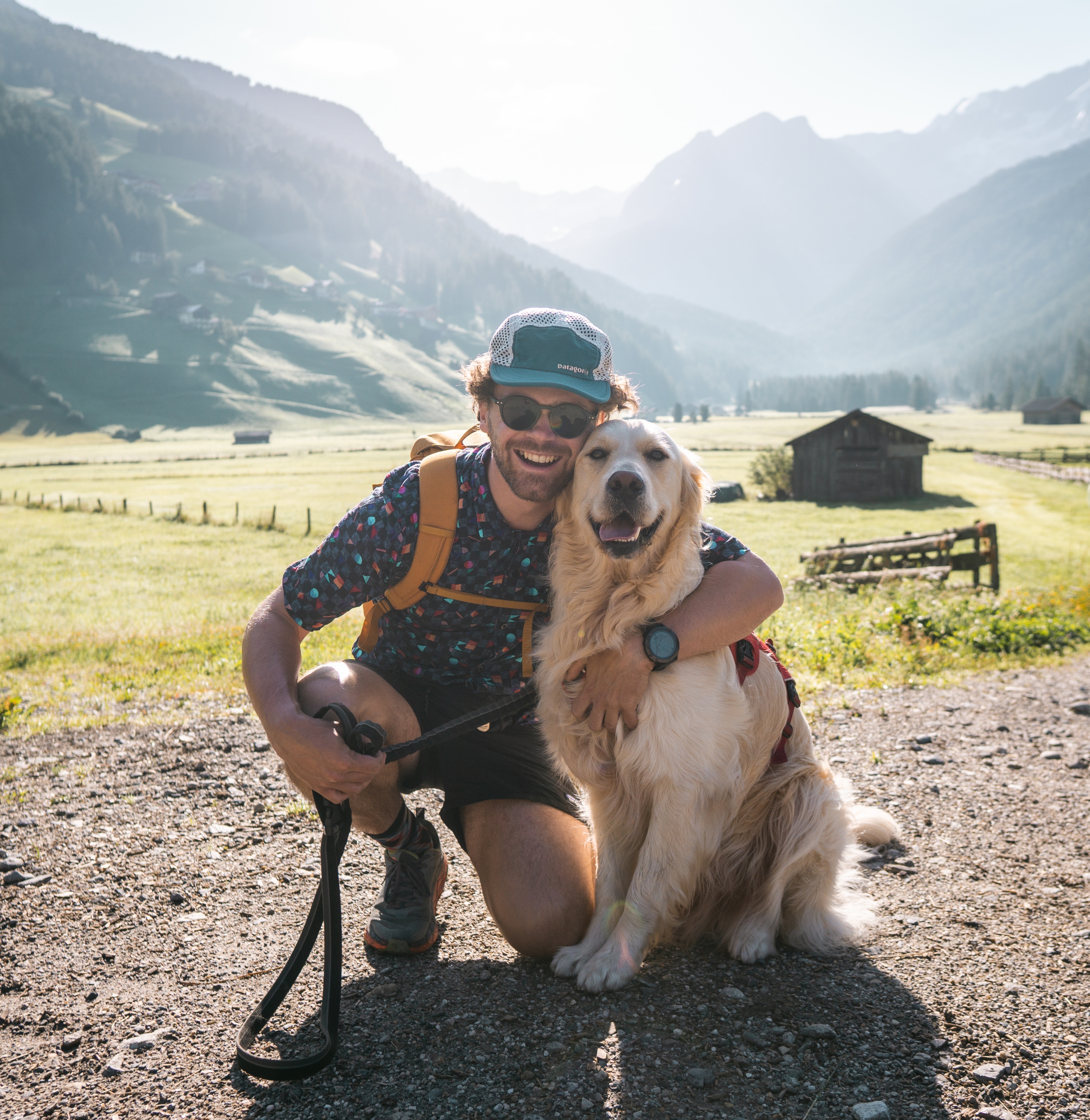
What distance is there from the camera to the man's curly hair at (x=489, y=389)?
3121 millimetres

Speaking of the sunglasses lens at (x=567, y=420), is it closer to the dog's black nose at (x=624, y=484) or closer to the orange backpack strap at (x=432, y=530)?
the dog's black nose at (x=624, y=484)

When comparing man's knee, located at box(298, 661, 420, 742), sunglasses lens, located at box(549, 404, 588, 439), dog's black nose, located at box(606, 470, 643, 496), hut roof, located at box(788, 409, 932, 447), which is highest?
hut roof, located at box(788, 409, 932, 447)

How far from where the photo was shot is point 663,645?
275cm

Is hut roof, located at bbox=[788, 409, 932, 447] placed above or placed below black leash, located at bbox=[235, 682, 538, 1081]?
above

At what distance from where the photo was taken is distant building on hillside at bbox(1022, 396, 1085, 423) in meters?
104

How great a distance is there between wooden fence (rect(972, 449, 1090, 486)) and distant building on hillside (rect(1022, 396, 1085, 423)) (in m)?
60.1

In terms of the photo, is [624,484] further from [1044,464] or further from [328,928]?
[1044,464]

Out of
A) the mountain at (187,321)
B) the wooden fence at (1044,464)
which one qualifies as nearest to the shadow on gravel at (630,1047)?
the wooden fence at (1044,464)

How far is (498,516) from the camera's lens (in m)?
3.10

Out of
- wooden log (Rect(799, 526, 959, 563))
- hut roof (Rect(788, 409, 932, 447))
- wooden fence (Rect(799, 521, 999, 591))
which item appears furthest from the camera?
hut roof (Rect(788, 409, 932, 447))

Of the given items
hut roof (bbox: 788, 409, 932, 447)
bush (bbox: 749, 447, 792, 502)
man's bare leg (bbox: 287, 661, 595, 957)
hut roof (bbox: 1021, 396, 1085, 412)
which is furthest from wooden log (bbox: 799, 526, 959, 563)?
hut roof (bbox: 1021, 396, 1085, 412)

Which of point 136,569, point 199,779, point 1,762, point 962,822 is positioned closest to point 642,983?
point 962,822

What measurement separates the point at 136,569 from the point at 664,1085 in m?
17.2

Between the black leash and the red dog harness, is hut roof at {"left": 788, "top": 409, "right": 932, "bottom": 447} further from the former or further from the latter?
the black leash
